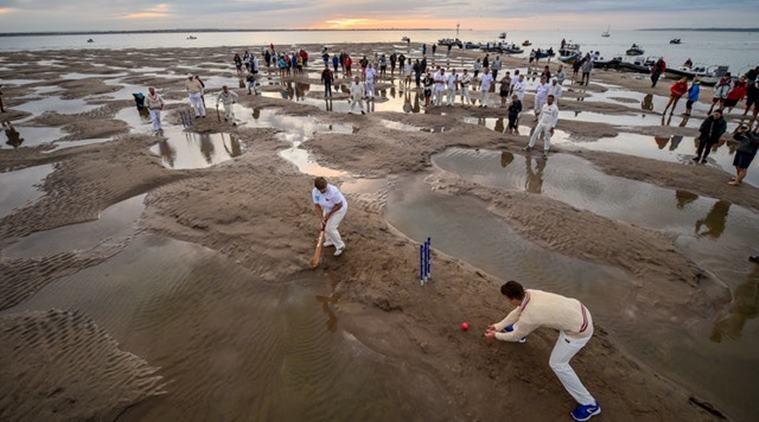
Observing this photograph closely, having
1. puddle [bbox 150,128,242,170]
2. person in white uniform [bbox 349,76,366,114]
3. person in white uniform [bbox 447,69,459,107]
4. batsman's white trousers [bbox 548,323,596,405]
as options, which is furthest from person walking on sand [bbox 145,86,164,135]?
batsman's white trousers [bbox 548,323,596,405]

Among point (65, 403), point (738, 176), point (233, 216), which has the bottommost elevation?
point (65, 403)

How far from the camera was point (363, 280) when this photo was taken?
6.96 meters

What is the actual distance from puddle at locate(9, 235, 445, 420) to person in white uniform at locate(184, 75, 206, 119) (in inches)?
480

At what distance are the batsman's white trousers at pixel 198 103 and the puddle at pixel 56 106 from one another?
8.40 meters

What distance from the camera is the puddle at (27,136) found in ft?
50.1

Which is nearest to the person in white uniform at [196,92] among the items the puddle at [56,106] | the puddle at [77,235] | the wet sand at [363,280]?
the wet sand at [363,280]

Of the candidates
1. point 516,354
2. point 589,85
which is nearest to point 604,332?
point 516,354

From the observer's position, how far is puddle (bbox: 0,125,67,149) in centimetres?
1527

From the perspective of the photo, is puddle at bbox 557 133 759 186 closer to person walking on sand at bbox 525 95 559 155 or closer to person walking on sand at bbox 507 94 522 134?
person walking on sand at bbox 507 94 522 134

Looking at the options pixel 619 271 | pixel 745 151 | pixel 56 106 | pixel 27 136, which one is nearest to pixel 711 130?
pixel 745 151

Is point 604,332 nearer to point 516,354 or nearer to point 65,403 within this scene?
point 516,354

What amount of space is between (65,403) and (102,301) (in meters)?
2.41

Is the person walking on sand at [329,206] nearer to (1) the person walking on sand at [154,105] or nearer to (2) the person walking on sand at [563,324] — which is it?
(2) the person walking on sand at [563,324]

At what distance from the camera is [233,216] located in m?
9.20
